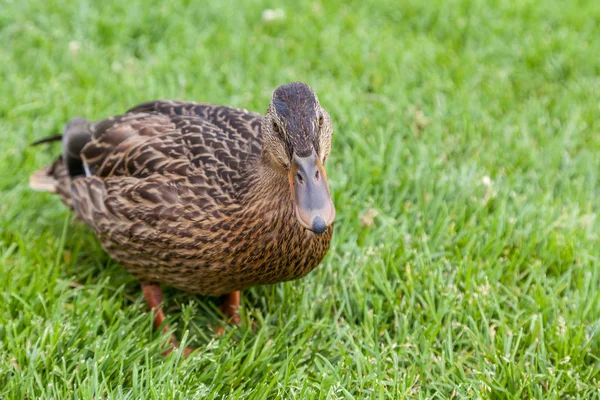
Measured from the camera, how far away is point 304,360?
3.01 m

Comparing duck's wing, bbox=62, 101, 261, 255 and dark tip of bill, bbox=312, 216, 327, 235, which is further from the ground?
dark tip of bill, bbox=312, 216, 327, 235

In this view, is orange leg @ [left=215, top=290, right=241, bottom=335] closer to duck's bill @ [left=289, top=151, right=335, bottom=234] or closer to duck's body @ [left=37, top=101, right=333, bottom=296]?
duck's body @ [left=37, top=101, right=333, bottom=296]

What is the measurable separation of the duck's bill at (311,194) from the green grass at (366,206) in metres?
0.75

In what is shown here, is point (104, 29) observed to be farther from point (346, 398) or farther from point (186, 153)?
point (346, 398)

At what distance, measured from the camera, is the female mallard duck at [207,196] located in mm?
2635

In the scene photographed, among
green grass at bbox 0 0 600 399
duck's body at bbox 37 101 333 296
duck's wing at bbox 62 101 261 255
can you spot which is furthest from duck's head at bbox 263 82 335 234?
green grass at bbox 0 0 600 399

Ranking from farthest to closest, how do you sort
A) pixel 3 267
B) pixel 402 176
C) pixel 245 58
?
pixel 245 58
pixel 402 176
pixel 3 267

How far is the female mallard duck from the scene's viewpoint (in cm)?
263

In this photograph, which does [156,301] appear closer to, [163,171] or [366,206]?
[163,171]

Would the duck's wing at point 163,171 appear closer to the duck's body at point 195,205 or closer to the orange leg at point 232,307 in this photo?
the duck's body at point 195,205

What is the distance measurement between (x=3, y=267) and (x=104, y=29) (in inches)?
90.1

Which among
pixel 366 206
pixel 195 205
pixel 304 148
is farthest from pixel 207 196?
pixel 366 206

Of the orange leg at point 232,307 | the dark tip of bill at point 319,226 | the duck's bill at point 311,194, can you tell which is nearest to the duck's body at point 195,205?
the orange leg at point 232,307

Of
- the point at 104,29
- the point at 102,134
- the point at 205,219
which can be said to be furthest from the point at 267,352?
the point at 104,29
